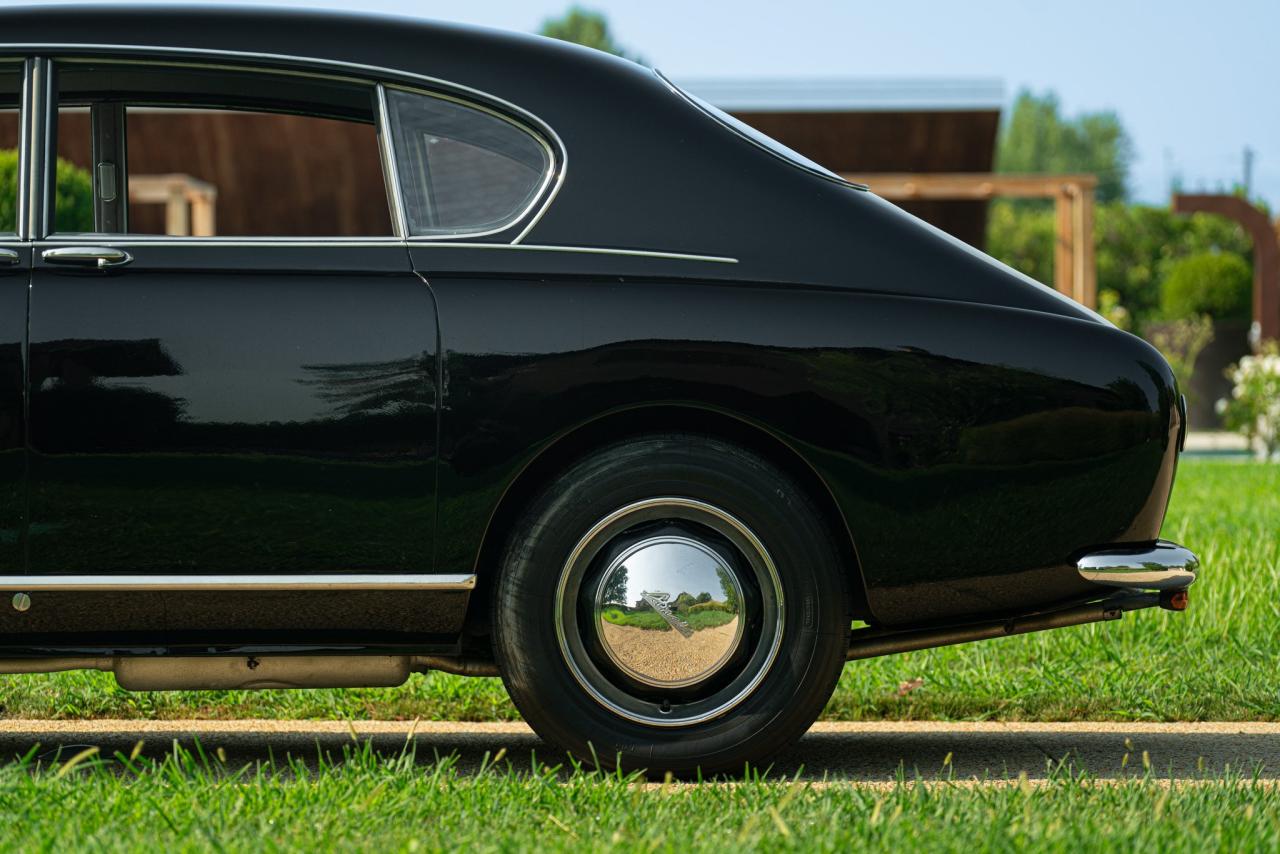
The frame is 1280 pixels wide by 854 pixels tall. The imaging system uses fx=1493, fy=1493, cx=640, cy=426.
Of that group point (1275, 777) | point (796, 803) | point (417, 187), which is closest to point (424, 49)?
point (417, 187)

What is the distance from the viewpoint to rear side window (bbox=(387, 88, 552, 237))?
11.5ft

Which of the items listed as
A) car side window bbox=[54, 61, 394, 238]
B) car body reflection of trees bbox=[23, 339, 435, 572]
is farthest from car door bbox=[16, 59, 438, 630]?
car side window bbox=[54, 61, 394, 238]

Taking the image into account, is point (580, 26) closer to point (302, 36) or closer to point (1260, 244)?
point (1260, 244)

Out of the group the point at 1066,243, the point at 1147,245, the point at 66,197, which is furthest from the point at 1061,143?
the point at 66,197

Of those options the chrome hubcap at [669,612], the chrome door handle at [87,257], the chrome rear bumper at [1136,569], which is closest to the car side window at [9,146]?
the chrome door handle at [87,257]

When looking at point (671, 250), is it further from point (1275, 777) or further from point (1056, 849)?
point (1275, 777)

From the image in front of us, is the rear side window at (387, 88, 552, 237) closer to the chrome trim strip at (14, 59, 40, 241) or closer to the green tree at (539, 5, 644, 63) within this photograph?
the chrome trim strip at (14, 59, 40, 241)

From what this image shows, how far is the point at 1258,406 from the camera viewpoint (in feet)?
49.9

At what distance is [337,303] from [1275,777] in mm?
2445

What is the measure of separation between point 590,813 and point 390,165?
157 cm

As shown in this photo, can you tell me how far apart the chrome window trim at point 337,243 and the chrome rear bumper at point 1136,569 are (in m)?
1.08

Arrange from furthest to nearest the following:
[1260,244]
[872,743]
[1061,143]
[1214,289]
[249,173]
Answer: [1061,143] < [1214,289] < [1260,244] < [249,173] < [872,743]

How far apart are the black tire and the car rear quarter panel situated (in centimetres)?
10

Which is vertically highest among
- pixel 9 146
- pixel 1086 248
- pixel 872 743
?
pixel 9 146
